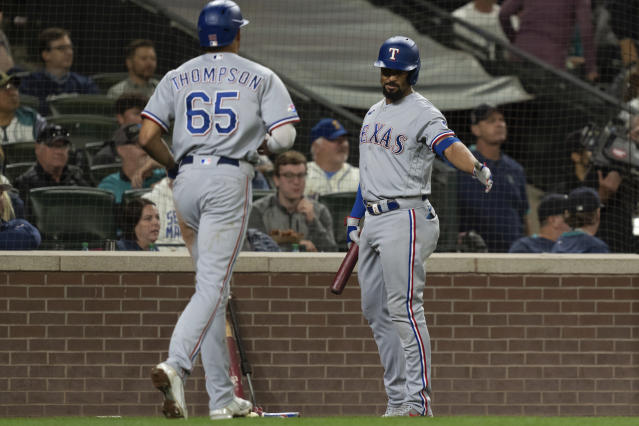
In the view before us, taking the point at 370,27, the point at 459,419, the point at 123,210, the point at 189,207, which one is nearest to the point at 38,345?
the point at 123,210

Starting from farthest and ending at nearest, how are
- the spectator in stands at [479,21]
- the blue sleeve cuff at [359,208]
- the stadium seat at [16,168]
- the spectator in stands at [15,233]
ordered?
1. the spectator in stands at [479,21]
2. the stadium seat at [16,168]
3. the spectator in stands at [15,233]
4. the blue sleeve cuff at [359,208]

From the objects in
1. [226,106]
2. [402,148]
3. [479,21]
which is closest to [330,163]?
[402,148]

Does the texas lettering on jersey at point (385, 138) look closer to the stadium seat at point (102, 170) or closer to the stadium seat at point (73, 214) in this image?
the stadium seat at point (73, 214)

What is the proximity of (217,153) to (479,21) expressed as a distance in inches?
304

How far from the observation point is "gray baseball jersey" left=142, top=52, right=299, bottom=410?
5.48 meters

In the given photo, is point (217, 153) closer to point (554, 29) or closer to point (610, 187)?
point (610, 187)

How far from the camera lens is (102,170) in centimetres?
968

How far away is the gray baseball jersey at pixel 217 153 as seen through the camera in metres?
5.48

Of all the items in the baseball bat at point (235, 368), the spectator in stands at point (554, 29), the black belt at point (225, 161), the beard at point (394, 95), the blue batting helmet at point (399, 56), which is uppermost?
the spectator in stands at point (554, 29)

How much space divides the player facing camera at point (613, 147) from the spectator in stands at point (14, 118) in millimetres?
4715

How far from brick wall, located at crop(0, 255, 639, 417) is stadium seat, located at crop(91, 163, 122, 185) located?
191 cm

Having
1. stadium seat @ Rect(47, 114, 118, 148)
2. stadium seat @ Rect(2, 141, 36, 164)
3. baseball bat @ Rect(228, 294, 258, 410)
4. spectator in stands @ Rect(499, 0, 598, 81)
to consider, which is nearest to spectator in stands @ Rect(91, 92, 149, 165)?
stadium seat @ Rect(47, 114, 118, 148)

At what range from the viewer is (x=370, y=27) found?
40.2 feet

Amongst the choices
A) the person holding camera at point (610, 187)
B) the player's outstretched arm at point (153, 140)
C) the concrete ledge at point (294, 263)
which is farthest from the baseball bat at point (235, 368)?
the person holding camera at point (610, 187)
